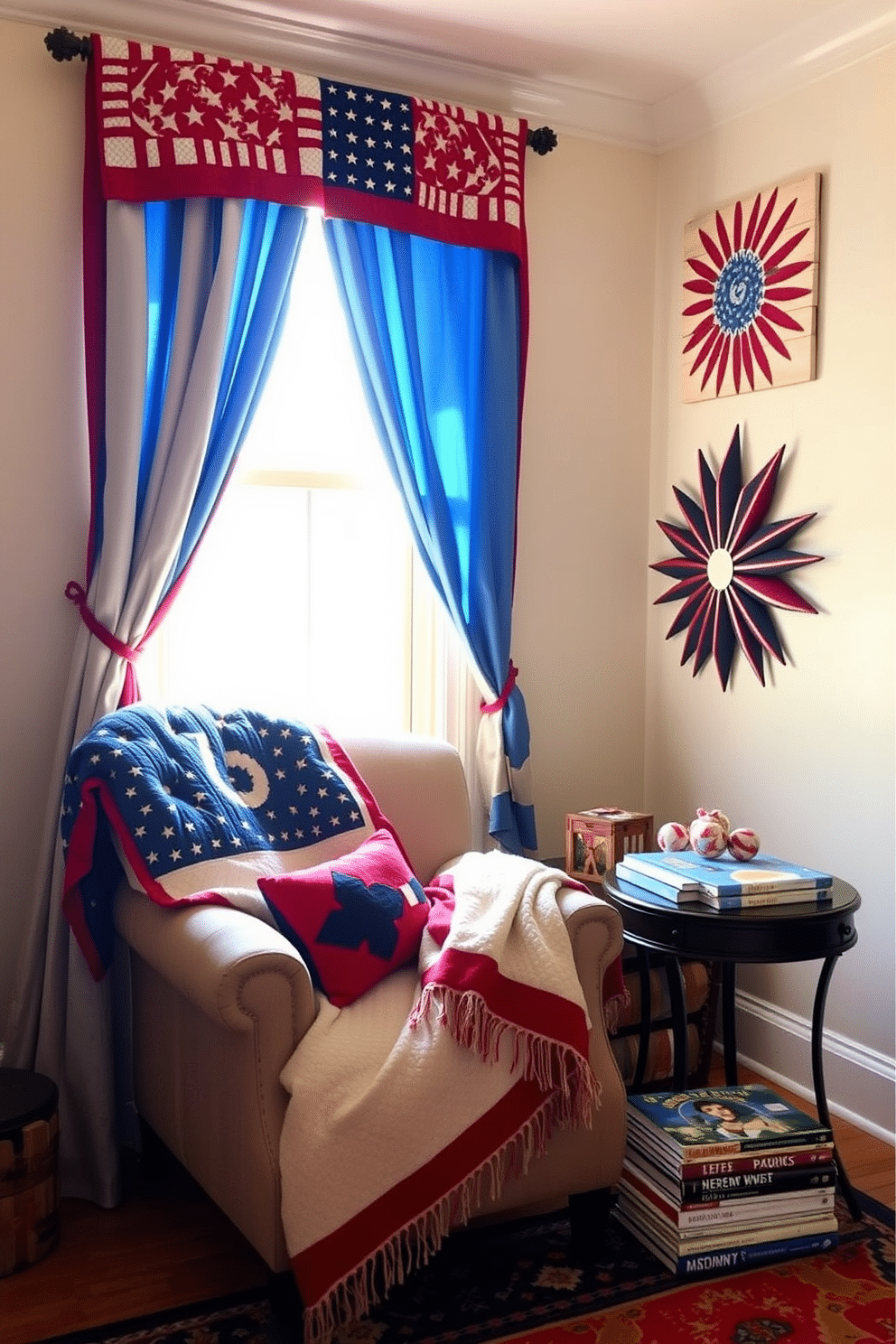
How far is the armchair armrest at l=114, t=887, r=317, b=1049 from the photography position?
2.12 m

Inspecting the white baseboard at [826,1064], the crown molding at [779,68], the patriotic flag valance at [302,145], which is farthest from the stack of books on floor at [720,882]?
the crown molding at [779,68]

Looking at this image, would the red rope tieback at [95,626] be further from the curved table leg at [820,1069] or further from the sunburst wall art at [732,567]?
the curved table leg at [820,1069]

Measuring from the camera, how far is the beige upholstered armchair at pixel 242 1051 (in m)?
2.13

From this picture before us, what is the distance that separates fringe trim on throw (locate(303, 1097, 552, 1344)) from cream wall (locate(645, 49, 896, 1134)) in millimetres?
1132

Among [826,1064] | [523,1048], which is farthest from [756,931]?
[826,1064]

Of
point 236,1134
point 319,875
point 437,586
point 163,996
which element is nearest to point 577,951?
point 319,875

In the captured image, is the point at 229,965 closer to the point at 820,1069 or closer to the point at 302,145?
the point at 820,1069

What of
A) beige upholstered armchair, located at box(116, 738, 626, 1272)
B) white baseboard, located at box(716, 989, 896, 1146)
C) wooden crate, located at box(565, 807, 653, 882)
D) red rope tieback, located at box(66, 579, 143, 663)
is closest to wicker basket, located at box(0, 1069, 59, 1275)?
beige upholstered armchair, located at box(116, 738, 626, 1272)

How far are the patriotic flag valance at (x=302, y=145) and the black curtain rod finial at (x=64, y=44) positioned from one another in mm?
34

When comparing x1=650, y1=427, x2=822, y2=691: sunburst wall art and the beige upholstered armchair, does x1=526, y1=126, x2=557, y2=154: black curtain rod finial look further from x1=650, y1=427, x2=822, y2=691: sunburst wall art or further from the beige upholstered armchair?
the beige upholstered armchair

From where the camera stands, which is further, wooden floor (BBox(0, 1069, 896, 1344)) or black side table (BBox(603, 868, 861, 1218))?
black side table (BBox(603, 868, 861, 1218))

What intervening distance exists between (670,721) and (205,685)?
52.6 inches

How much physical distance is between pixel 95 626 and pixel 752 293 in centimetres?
184

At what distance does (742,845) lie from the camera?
2648mm
